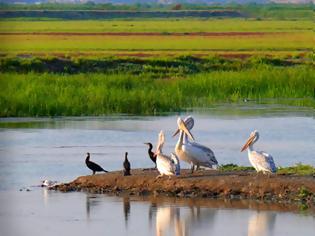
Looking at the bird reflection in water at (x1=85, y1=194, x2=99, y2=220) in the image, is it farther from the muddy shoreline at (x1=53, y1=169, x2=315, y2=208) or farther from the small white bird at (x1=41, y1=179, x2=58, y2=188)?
the small white bird at (x1=41, y1=179, x2=58, y2=188)

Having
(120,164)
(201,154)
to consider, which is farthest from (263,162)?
(120,164)

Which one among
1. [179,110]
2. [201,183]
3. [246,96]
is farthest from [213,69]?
[201,183]

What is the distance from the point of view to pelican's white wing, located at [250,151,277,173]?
1377 cm

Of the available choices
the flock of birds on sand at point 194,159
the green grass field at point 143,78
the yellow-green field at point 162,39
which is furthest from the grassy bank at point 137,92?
the yellow-green field at point 162,39

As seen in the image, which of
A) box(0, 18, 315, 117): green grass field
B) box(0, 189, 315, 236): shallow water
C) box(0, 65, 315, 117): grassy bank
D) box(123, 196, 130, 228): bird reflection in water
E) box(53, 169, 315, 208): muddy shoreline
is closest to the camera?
box(0, 189, 315, 236): shallow water

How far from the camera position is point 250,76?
31344 mm

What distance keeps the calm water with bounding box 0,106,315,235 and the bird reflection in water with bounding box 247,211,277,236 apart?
0.01 metres

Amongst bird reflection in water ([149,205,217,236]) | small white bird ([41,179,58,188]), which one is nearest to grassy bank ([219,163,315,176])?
bird reflection in water ([149,205,217,236])

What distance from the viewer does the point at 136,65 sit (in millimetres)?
39125

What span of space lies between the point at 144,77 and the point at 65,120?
8544 millimetres

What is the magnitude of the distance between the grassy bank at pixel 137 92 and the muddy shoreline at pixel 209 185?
30.7 feet

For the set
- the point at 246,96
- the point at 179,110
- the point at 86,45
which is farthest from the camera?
the point at 86,45

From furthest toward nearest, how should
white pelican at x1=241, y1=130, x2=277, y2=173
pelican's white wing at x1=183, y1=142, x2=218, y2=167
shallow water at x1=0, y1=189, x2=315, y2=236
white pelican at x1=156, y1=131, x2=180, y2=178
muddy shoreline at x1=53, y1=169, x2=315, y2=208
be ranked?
pelican's white wing at x1=183, y1=142, x2=218, y2=167 < white pelican at x1=156, y1=131, x2=180, y2=178 < white pelican at x1=241, y1=130, x2=277, y2=173 < muddy shoreline at x1=53, y1=169, x2=315, y2=208 < shallow water at x1=0, y1=189, x2=315, y2=236

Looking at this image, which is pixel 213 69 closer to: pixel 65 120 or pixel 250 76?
pixel 250 76
